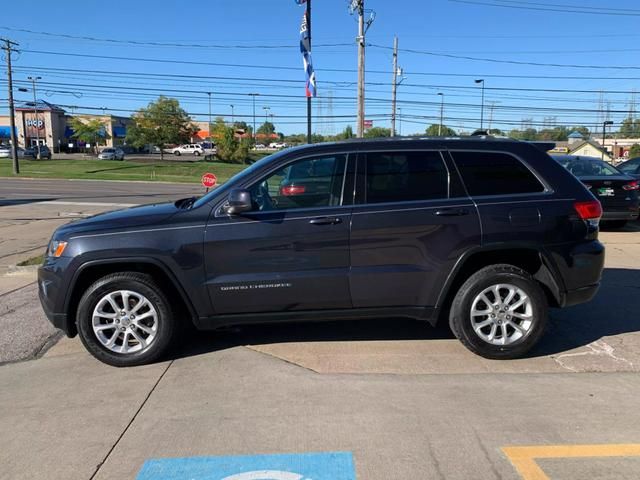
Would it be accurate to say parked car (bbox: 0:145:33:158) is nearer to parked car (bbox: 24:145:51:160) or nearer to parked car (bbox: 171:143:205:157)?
parked car (bbox: 24:145:51:160)

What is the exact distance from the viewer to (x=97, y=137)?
7462 cm

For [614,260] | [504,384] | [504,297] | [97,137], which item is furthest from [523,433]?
Result: [97,137]

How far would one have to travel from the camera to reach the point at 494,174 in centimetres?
447

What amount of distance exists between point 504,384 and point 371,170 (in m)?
1.96

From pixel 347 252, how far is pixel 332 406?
1.22 m

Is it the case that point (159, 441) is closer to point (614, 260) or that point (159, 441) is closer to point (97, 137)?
point (614, 260)

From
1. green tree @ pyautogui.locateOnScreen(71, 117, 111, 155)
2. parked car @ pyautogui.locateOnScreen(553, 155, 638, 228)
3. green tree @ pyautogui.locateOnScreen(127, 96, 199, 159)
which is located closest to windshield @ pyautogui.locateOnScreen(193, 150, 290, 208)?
A: parked car @ pyautogui.locateOnScreen(553, 155, 638, 228)

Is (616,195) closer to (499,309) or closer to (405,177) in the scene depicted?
(499,309)

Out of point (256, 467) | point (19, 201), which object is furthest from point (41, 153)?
point (256, 467)

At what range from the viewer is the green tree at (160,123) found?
59.7 metres

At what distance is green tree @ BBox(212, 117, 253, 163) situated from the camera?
2511 inches

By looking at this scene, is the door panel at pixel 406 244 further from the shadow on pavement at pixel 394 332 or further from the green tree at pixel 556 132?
the green tree at pixel 556 132

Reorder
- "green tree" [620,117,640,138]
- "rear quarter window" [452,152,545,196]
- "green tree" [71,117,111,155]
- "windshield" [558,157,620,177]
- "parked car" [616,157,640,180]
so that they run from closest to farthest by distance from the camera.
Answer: "rear quarter window" [452,152,545,196]
"windshield" [558,157,620,177]
"parked car" [616,157,640,180]
"green tree" [71,117,111,155]
"green tree" [620,117,640,138]

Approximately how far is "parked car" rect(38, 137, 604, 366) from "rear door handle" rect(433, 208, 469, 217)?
0.01 m
